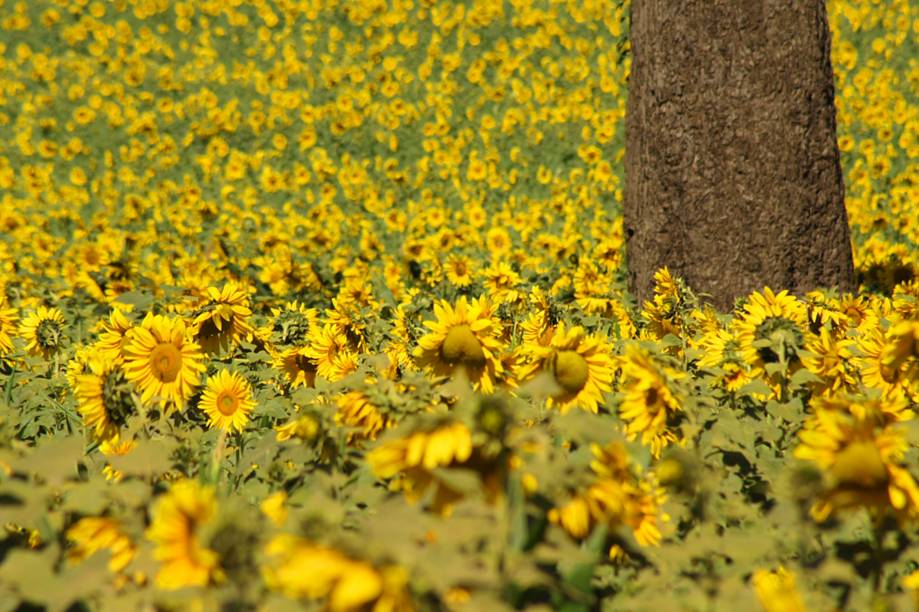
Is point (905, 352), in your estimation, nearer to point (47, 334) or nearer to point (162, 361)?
point (162, 361)

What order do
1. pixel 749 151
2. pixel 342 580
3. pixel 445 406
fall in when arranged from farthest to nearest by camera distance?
pixel 749 151 → pixel 445 406 → pixel 342 580

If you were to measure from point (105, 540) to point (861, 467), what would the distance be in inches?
57.5

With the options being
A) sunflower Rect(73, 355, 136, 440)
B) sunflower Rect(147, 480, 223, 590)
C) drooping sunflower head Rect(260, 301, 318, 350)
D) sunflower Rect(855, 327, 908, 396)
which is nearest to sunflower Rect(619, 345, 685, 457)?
sunflower Rect(855, 327, 908, 396)

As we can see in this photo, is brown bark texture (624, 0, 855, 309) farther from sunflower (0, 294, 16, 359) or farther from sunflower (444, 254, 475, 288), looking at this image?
sunflower (0, 294, 16, 359)

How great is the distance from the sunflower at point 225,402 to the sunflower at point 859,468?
2.33 m

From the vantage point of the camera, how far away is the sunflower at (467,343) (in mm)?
2621

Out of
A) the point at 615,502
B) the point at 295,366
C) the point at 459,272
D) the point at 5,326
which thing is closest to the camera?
the point at 615,502

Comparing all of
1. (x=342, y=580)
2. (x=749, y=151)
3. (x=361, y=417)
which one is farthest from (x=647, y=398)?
(x=749, y=151)

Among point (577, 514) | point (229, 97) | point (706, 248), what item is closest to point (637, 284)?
point (706, 248)

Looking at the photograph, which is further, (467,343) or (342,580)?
(467,343)

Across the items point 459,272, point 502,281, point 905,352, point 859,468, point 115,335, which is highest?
point 459,272

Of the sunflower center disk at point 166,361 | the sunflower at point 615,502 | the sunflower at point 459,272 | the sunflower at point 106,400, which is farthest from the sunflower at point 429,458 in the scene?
the sunflower at point 459,272

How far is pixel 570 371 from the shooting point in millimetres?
2404

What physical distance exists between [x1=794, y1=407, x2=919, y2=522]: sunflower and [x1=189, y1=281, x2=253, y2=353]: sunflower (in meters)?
2.43
